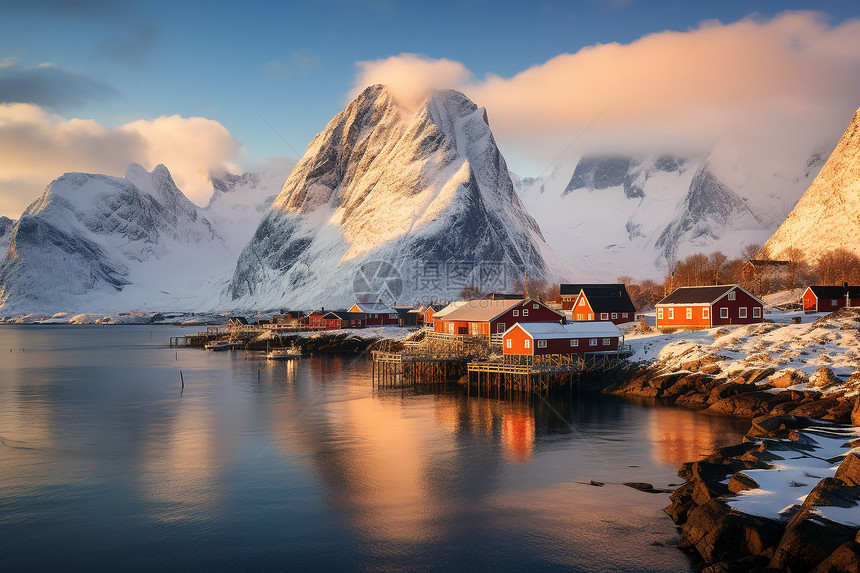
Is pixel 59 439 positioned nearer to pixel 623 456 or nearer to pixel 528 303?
pixel 623 456

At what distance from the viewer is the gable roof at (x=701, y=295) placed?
63.4m

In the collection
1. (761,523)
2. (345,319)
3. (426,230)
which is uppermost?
(426,230)

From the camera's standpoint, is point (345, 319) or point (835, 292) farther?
point (345, 319)

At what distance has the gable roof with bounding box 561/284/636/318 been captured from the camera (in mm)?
82688

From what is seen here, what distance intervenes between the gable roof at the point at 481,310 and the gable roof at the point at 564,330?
9651 mm

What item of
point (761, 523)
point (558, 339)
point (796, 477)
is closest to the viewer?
point (761, 523)

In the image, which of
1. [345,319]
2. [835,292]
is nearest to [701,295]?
[835,292]

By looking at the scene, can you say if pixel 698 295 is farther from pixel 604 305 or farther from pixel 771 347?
pixel 604 305

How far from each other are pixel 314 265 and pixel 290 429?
14553 cm

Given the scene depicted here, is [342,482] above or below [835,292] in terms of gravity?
below

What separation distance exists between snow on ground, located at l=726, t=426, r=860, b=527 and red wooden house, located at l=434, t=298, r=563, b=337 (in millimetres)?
39305

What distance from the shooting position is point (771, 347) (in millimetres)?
49281

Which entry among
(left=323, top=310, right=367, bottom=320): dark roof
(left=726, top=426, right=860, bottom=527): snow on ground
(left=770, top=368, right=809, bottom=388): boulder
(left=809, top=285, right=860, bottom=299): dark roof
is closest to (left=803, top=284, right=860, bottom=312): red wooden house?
(left=809, top=285, right=860, bottom=299): dark roof

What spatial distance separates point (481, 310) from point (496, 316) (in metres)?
5.10
